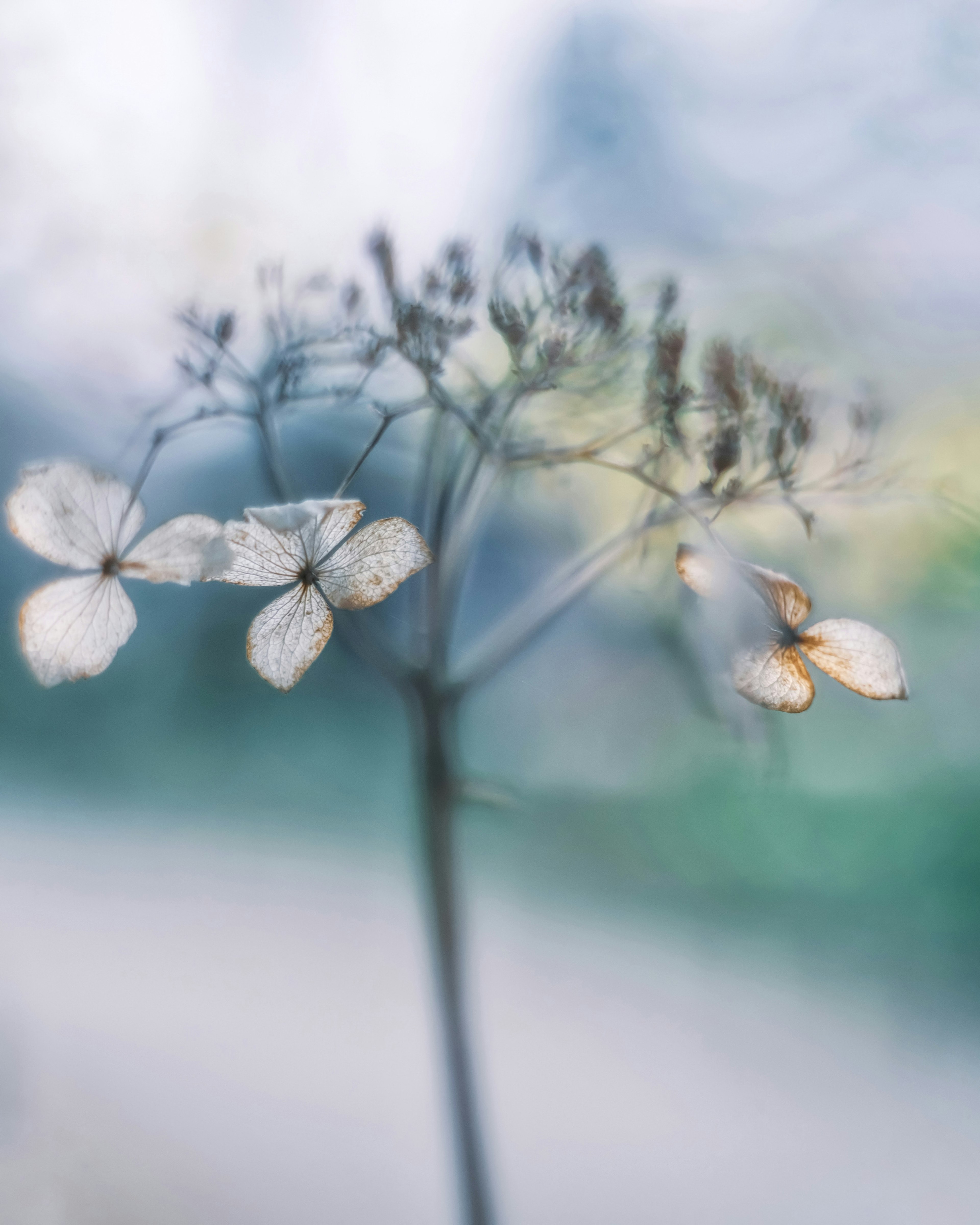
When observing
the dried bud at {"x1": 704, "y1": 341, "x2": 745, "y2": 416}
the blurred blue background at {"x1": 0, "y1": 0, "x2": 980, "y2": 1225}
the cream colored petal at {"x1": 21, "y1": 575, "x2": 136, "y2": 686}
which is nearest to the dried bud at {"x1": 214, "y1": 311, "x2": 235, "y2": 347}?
the blurred blue background at {"x1": 0, "y1": 0, "x2": 980, "y2": 1225}

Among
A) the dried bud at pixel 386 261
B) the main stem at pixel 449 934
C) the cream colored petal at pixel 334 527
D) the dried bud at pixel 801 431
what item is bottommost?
the main stem at pixel 449 934

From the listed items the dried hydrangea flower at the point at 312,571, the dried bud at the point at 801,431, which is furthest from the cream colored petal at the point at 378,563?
the dried bud at the point at 801,431

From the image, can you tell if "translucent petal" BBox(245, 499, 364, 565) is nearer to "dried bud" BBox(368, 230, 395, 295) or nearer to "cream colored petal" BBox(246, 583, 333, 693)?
"cream colored petal" BBox(246, 583, 333, 693)

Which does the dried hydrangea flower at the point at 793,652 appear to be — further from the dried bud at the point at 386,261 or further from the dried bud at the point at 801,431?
the dried bud at the point at 386,261

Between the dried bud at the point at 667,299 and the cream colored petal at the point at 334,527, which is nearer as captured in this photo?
the cream colored petal at the point at 334,527

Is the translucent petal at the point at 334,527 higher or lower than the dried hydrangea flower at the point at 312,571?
higher

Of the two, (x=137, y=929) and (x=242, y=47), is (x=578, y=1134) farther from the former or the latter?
(x=242, y=47)

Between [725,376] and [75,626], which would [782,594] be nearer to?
[725,376]

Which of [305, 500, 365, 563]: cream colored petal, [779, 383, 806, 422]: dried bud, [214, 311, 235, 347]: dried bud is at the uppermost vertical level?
[214, 311, 235, 347]: dried bud
